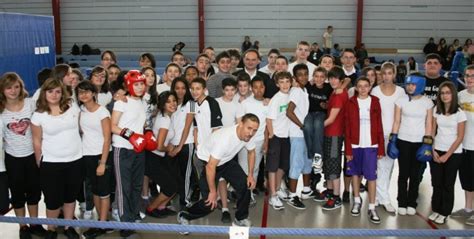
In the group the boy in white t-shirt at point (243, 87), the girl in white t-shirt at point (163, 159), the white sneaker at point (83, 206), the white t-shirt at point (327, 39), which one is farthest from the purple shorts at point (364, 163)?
the white t-shirt at point (327, 39)

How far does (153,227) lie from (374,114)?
308 cm

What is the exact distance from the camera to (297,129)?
5395mm

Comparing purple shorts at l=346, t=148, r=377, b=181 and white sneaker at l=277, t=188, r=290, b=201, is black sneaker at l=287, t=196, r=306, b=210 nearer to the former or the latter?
white sneaker at l=277, t=188, r=290, b=201

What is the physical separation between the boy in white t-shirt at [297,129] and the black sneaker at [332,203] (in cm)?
28

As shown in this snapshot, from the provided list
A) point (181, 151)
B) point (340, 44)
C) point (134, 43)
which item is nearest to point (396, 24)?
point (340, 44)

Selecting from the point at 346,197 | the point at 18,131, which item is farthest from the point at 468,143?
the point at 18,131

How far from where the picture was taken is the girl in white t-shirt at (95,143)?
4.36 m

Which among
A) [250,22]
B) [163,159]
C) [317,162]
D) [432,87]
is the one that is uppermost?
[250,22]

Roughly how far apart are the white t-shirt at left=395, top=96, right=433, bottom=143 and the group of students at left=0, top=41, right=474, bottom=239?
0.5 inches

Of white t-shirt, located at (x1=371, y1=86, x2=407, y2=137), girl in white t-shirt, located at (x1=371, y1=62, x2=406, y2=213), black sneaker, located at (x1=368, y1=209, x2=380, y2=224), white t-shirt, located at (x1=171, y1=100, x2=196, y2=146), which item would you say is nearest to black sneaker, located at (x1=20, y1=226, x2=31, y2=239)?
white t-shirt, located at (x1=171, y1=100, x2=196, y2=146)

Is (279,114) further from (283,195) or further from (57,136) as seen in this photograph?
(57,136)

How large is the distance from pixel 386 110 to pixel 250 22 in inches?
550

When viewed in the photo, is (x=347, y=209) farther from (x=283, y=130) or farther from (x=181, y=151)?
(x=181, y=151)

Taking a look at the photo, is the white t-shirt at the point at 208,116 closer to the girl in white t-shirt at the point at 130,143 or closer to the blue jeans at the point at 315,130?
the girl in white t-shirt at the point at 130,143
